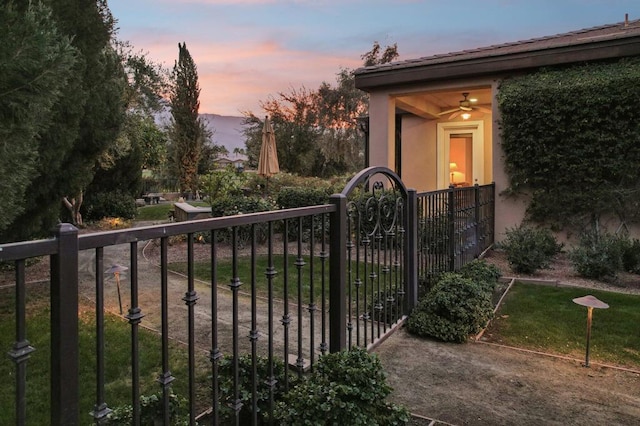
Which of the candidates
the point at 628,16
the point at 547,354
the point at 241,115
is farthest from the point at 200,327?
the point at 241,115

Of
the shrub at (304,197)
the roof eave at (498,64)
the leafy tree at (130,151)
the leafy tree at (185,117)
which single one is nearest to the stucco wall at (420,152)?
the roof eave at (498,64)

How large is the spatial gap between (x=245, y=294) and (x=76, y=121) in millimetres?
2911

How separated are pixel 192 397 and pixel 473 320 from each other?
111 inches

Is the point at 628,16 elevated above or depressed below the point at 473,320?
above

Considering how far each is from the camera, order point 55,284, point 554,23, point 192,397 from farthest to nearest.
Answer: point 554,23 < point 192,397 < point 55,284

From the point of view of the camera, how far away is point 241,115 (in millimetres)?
27453

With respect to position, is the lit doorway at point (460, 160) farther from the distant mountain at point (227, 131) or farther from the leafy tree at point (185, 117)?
the distant mountain at point (227, 131)

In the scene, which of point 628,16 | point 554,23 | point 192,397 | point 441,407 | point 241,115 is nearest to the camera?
point 192,397

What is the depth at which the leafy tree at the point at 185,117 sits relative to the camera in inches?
866

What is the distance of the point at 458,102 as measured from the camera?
37.2 ft

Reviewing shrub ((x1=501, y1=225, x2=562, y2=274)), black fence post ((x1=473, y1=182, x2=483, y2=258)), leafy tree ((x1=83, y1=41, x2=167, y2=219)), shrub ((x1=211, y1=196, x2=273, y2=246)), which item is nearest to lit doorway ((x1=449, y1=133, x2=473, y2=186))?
black fence post ((x1=473, y1=182, x2=483, y2=258))

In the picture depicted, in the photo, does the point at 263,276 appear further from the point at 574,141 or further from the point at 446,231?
the point at 574,141

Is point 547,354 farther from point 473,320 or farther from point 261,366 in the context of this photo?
point 261,366

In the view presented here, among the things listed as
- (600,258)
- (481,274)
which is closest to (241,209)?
(481,274)
